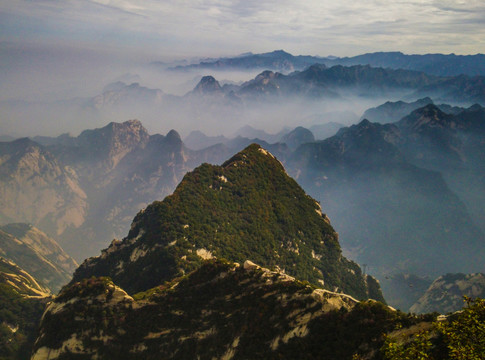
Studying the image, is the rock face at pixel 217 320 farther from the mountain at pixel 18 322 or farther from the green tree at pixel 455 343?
the mountain at pixel 18 322

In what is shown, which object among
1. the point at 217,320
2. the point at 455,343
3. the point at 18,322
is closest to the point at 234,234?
the point at 217,320

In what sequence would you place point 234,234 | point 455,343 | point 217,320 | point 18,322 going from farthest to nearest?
point 18,322, point 234,234, point 217,320, point 455,343

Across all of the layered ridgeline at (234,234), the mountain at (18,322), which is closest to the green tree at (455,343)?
the layered ridgeline at (234,234)

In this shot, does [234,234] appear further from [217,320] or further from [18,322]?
[18,322]

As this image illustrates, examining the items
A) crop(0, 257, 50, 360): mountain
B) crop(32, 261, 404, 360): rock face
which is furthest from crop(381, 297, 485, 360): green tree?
crop(0, 257, 50, 360): mountain

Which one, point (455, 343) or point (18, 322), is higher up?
point (455, 343)

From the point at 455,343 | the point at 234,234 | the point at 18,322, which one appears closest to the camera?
the point at 455,343

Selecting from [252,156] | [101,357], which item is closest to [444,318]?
[101,357]

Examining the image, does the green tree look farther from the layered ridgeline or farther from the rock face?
the layered ridgeline

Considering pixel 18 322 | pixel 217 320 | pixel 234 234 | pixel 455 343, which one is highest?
pixel 455 343

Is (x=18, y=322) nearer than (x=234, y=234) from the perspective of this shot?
No
